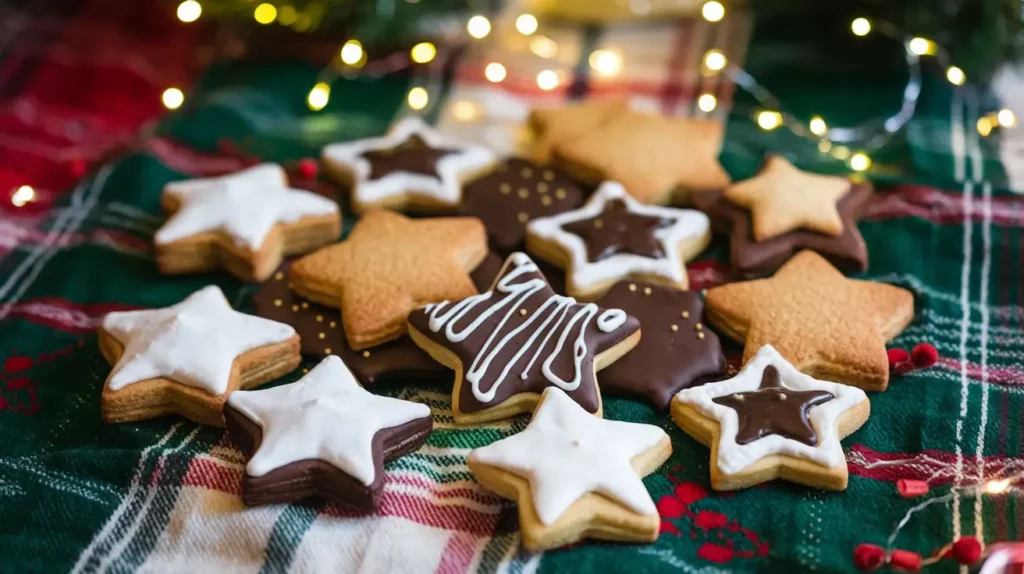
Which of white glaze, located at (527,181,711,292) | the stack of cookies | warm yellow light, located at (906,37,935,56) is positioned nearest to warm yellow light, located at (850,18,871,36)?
warm yellow light, located at (906,37,935,56)

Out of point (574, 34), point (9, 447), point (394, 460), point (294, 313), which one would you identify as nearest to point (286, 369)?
point (294, 313)

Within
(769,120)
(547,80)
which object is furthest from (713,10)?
(547,80)

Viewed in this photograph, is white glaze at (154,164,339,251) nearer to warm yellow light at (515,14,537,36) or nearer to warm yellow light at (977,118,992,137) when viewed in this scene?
warm yellow light at (515,14,537,36)

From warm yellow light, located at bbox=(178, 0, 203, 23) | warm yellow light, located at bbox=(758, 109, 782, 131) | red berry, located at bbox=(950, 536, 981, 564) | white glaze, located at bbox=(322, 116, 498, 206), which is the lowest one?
red berry, located at bbox=(950, 536, 981, 564)

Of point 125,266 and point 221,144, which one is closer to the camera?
point 125,266

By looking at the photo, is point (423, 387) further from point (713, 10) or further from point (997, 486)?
point (713, 10)

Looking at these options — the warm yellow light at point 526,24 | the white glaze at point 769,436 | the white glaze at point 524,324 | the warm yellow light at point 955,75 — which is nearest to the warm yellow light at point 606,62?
the warm yellow light at point 526,24

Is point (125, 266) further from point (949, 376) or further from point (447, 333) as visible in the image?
point (949, 376)
